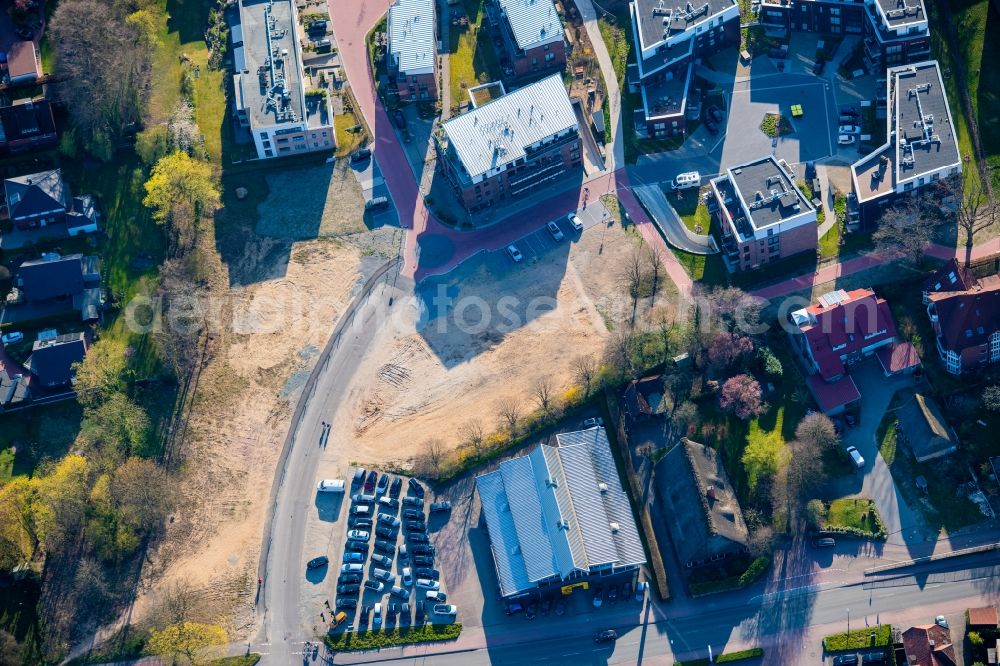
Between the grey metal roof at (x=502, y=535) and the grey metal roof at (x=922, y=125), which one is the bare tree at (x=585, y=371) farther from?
the grey metal roof at (x=922, y=125)

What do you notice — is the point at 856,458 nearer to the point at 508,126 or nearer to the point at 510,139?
the point at 510,139

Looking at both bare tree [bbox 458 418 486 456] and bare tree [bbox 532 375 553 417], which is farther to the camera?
bare tree [bbox 532 375 553 417]

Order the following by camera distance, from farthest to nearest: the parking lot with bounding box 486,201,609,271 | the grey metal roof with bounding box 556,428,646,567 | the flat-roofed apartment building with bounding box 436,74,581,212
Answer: the parking lot with bounding box 486,201,609,271, the flat-roofed apartment building with bounding box 436,74,581,212, the grey metal roof with bounding box 556,428,646,567

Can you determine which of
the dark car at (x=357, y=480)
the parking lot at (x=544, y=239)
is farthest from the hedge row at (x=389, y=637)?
the parking lot at (x=544, y=239)

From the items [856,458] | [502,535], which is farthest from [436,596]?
[856,458]

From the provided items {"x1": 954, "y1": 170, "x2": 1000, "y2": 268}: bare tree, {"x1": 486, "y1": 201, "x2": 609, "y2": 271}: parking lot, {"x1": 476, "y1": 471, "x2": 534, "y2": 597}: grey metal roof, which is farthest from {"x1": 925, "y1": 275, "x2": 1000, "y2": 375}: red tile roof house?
{"x1": 476, "y1": 471, "x2": 534, "y2": 597}: grey metal roof

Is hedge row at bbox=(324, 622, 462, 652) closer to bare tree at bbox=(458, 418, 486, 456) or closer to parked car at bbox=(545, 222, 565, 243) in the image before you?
bare tree at bbox=(458, 418, 486, 456)
